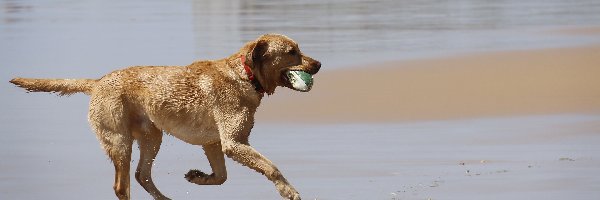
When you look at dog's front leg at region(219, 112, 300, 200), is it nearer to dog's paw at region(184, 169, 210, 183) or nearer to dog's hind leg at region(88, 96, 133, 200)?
dog's paw at region(184, 169, 210, 183)

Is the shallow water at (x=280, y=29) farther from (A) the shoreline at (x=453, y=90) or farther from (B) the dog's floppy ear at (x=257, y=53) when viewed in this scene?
(B) the dog's floppy ear at (x=257, y=53)

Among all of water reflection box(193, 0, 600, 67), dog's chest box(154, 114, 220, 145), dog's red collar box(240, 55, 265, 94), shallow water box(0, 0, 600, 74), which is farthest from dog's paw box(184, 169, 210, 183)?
water reflection box(193, 0, 600, 67)

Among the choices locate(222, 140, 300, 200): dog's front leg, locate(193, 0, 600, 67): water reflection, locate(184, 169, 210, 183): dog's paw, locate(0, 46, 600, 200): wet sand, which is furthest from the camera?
locate(193, 0, 600, 67): water reflection

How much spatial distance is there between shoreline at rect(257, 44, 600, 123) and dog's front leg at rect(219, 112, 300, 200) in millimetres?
5042

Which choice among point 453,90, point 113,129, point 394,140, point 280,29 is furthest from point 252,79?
point 280,29

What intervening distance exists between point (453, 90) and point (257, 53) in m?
7.06

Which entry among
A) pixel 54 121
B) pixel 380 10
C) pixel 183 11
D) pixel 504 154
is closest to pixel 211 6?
pixel 183 11

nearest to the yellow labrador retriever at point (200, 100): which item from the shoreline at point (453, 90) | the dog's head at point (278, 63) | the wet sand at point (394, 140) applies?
the dog's head at point (278, 63)

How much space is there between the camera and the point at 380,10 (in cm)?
2617

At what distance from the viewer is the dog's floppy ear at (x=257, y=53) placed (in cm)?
911

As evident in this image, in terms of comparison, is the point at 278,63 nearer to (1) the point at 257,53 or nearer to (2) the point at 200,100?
(1) the point at 257,53

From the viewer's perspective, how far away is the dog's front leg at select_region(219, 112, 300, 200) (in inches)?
349

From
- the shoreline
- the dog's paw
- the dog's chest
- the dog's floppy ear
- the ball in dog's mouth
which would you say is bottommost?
the dog's paw

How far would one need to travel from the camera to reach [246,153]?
356 inches
